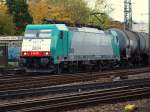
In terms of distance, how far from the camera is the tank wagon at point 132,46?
40.6 metres

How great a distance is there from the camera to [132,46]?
41.4m

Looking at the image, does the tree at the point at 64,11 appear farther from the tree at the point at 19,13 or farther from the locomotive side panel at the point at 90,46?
the locomotive side panel at the point at 90,46

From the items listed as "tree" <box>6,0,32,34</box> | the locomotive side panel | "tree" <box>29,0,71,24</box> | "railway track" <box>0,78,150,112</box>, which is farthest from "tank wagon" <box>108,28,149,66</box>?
"tree" <box>29,0,71,24</box>

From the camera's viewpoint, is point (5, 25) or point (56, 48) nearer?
point (56, 48)

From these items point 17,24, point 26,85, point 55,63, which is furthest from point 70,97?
point 17,24

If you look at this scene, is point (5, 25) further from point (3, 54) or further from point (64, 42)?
point (64, 42)

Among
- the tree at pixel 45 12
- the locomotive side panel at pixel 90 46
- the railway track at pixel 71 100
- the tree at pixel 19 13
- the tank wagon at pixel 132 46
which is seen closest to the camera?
the railway track at pixel 71 100

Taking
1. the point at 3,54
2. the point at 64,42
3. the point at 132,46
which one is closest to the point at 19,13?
the point at 132,46

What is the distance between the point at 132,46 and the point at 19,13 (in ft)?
110

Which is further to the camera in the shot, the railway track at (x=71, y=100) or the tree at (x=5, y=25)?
the tree at (x=5, y=25)

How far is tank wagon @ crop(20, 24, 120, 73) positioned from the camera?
96.1 feet

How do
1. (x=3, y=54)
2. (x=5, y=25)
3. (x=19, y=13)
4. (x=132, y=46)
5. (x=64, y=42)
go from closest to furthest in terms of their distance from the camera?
(x=64, y=42), (x=3, y=54), (x=132, y=46), (x=5, y=25), (x=19, y=13)

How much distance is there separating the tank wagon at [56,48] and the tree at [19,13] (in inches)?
1510

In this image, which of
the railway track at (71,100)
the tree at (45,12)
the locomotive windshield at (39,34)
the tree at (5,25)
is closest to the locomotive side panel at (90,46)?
the locomotive windshield at (39,34)
